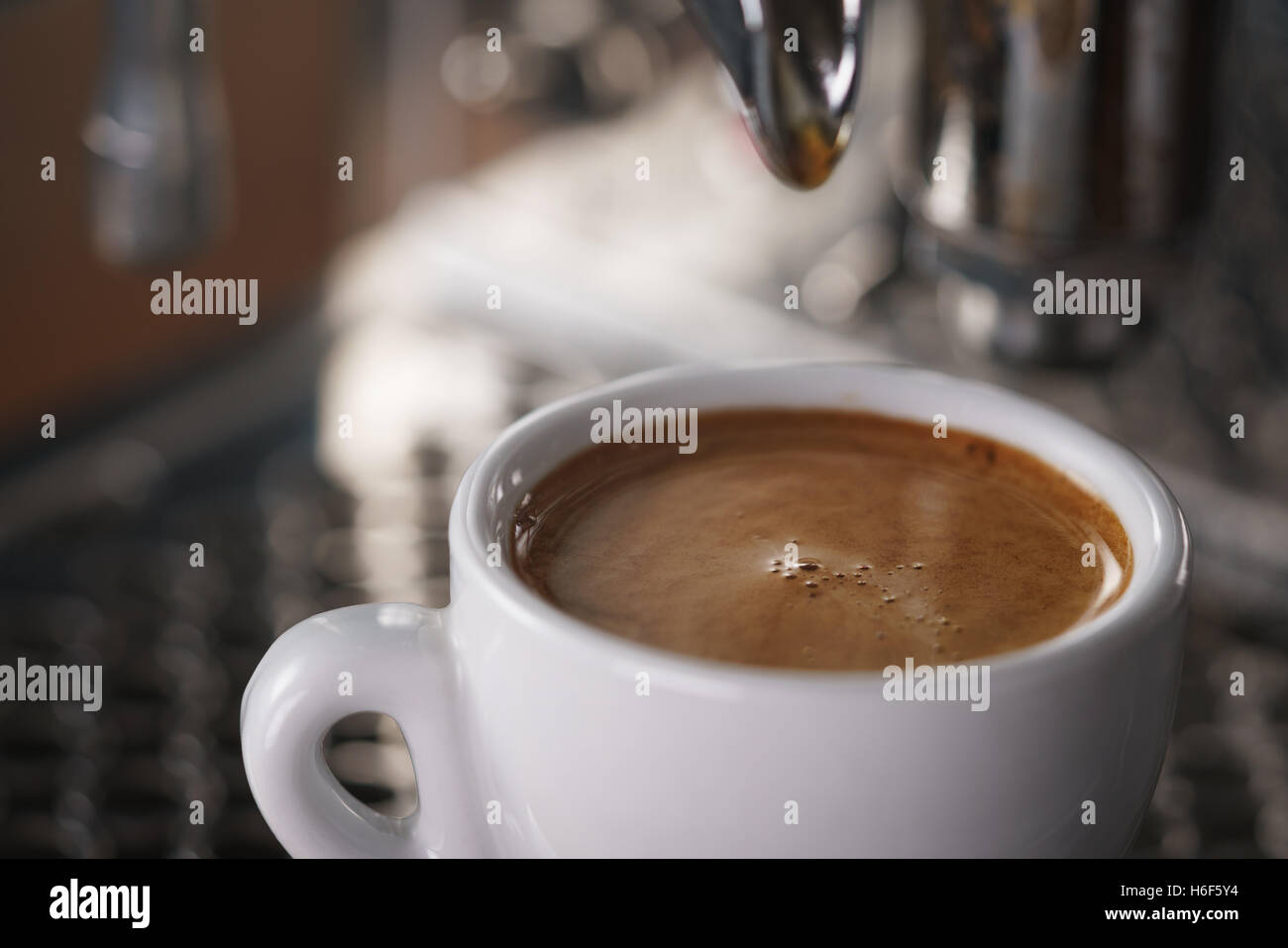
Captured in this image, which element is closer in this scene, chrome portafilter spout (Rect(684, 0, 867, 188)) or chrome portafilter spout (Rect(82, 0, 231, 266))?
chrome portafilter spout (Rect(684, 0, 867, 188))

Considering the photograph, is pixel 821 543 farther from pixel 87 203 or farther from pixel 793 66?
pixel 87 203

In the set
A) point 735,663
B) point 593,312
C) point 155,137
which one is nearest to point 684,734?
point 735,663

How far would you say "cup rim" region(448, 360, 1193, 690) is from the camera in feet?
1.02

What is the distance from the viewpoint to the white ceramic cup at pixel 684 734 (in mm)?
311

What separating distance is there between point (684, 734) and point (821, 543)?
0.36 ft

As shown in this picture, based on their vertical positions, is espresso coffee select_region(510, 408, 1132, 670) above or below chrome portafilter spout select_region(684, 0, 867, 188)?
below

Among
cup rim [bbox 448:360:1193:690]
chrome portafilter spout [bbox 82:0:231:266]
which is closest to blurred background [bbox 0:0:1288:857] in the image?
chrome portafilter spout [bbox 82:0:231:266]

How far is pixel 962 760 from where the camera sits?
12.4 inches

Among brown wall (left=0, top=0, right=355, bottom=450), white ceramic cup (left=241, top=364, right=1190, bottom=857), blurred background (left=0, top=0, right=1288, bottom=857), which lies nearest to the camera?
white ceramic cup (left=241, top=364, right=1190, bottom=857)

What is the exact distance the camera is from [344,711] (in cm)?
37

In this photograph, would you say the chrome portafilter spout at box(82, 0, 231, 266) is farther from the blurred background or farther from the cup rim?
the cup rim

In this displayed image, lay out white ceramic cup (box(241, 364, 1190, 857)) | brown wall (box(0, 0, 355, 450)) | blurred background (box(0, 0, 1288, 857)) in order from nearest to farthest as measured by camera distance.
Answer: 1. white ceramic cup (box(241, 364, 1190, 857))
2. blurred background (box(0, 0, 1288, 857))
3. brown wall (box(0, 0, 355, 450))

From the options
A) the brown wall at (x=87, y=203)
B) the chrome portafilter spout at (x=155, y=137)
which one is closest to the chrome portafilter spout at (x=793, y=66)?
the chrome portafilter spout at (x=155, y=137)

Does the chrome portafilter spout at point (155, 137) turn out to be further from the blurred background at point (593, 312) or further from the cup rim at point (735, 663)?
the cup rim at point (735, 663)
